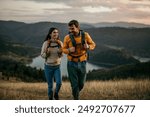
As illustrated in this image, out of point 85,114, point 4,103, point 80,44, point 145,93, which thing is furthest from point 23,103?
point 145,93

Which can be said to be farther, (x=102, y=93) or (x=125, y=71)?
(x=125, y=71)

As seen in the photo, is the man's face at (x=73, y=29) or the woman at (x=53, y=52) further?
Result: the woman at (x=53, y=52)

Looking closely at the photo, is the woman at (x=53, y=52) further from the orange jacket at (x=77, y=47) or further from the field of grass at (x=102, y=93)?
the field of grass at (x=102, y=93)

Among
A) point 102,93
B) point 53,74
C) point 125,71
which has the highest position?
point 53,74

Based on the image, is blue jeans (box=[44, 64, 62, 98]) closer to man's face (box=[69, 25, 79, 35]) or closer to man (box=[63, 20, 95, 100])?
man (box=[63, 20, 95, 100])

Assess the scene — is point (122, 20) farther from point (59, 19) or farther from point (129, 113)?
point (129, 113)

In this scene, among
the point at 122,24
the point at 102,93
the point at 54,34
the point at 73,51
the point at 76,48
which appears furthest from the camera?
the point at 122,24

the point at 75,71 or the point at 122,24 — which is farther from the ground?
the point at 122,24

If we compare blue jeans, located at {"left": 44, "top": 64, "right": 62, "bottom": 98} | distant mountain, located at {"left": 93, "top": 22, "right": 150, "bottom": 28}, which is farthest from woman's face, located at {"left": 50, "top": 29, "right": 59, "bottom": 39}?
distant mountain, located at {"left": 93, "top": 22, "right": 150, "bottom": 28}

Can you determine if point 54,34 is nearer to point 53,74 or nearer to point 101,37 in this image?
point 53,74

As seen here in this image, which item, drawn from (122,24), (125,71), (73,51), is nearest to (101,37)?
(122,24)

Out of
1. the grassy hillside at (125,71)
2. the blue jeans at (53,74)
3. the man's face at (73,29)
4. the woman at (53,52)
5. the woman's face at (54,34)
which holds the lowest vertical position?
the grassy hillside at (125,71)

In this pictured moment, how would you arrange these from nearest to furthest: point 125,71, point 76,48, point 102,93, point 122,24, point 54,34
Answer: point 76,48 → point 54,34 → point 102,93 → point 122,24 → point 125,71

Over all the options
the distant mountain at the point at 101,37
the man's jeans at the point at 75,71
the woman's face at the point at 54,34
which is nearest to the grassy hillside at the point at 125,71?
the distant mountain at the point at 101,37
